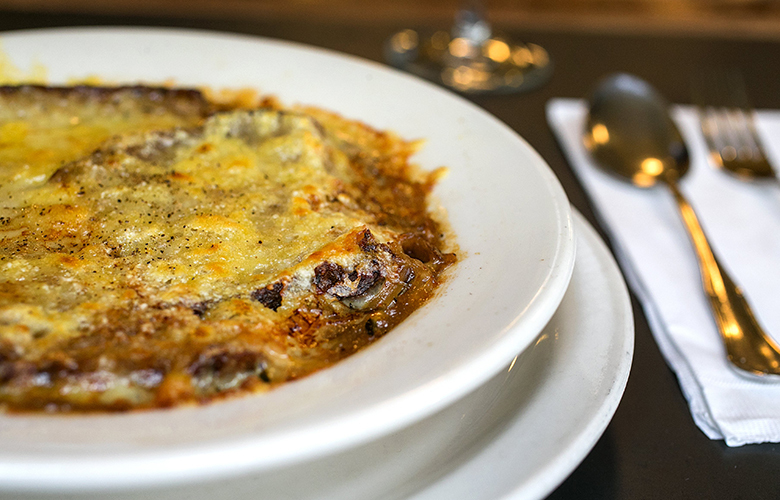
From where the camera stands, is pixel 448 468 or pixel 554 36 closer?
pixel 448 468

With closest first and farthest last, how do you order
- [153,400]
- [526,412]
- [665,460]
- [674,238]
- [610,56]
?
[153,400] → [526,412] → [665,460] → [674,238] → [610,56]

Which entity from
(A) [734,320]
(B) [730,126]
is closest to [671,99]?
(B) [730,126]

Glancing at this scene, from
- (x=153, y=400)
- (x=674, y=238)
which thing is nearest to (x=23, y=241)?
(x=153, y=400)

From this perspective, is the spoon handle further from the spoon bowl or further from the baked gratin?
the baked gratin

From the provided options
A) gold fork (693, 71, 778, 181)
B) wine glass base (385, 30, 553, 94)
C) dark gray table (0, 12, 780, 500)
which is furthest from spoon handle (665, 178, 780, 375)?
wine glass base (385, 30, 553, 94)

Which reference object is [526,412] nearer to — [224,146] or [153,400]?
[153,400]

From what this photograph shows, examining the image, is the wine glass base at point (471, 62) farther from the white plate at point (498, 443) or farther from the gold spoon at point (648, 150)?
the white plate at point (498, 443)
